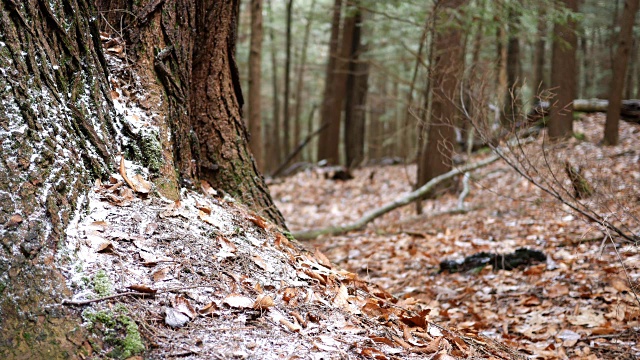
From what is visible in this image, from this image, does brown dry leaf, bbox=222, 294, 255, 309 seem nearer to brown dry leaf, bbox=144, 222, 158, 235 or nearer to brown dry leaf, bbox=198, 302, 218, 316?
brown dry leaf, bbox=198, 302, 218, 316

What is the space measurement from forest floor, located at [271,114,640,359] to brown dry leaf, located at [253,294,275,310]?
51.4 inches

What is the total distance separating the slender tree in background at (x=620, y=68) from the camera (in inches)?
448

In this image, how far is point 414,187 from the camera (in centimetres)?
1011

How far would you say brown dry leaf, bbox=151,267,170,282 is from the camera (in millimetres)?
2195

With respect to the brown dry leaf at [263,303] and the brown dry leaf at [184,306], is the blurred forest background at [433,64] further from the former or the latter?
the brown dry leaf at [184,306]

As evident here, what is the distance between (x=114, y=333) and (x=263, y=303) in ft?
2.26

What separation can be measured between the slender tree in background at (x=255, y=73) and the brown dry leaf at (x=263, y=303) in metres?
6.15

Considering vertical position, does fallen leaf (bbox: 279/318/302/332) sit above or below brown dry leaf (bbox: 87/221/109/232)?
below

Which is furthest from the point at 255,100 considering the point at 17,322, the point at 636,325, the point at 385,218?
the point at 17,322

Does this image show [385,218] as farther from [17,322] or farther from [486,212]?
[17,322]

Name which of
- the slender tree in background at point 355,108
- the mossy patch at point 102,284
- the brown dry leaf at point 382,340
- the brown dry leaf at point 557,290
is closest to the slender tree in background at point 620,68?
the slender tree in background at point 355,108

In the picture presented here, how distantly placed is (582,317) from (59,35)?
4.20 metres

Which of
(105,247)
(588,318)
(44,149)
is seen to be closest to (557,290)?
(588,318)

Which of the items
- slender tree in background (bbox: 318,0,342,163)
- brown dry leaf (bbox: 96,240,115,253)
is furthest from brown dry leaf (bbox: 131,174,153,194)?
slender tree in background (bbox: 318,0,342,163)
